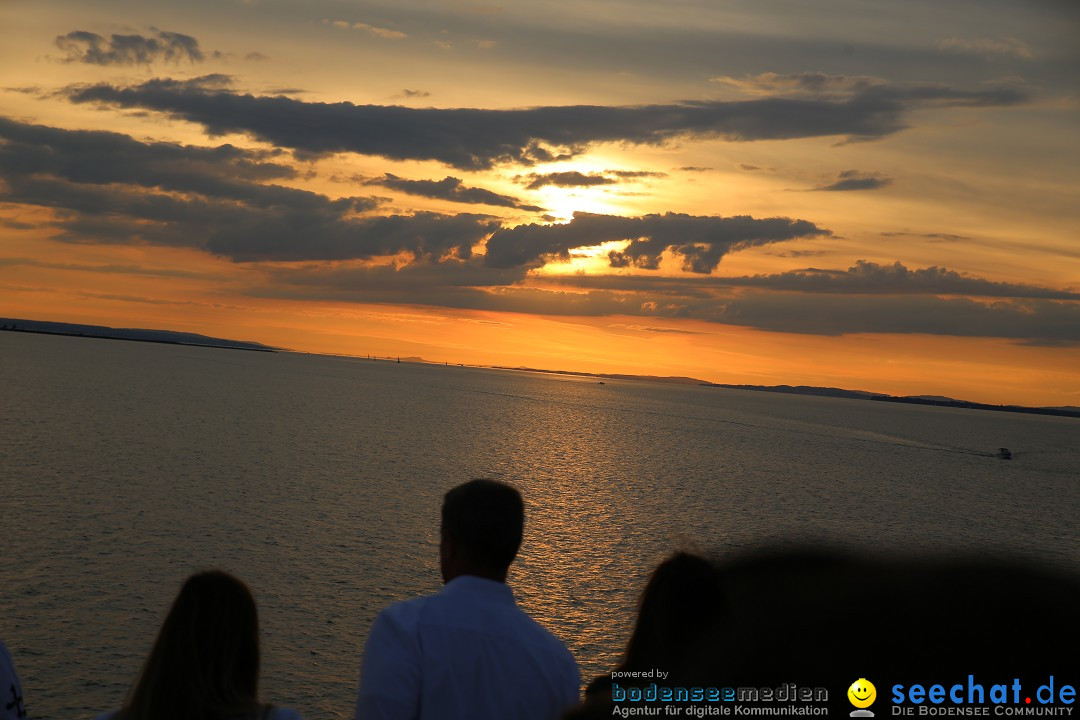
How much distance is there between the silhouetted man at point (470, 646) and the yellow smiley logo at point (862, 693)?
417 cm

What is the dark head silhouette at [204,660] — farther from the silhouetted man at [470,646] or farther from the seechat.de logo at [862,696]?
the seechat.de logo at [862,696]

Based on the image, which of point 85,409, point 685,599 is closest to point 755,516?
point 685,599

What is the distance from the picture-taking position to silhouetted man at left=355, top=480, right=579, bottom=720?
4.76 meters

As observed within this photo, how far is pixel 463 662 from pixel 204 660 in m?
1.93

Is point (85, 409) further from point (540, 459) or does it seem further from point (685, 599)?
point (685, 599)

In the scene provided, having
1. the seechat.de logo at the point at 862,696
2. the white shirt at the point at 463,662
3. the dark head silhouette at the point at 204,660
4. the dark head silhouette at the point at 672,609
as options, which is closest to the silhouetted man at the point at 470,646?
the white shirt at the point at 463,662

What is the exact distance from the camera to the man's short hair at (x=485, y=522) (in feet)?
17.1

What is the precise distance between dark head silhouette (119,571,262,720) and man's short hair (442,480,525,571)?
5.55 feet

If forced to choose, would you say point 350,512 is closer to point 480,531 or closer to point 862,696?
point 480,531

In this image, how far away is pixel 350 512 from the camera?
50.6 metres

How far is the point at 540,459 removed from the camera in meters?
89.6

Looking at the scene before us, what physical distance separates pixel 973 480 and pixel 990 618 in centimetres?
10924

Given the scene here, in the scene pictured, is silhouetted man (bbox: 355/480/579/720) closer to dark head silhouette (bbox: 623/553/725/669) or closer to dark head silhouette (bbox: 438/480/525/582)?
dark head silhouette (bbox: 438/480/525/582)

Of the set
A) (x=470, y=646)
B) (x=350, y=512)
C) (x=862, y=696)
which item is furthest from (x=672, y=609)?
(x=350, y=512)
